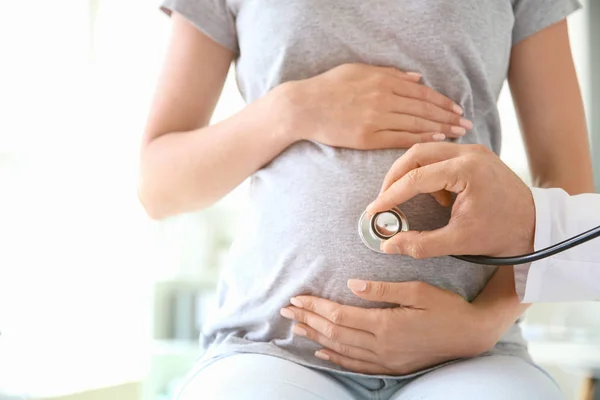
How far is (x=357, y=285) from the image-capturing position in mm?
638

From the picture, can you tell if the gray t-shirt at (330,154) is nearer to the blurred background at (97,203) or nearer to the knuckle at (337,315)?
the knuckle at (337,315)

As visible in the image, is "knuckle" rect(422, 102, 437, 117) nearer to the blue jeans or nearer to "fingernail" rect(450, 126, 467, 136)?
"fingernail" rect(450, 126, 467, 136)

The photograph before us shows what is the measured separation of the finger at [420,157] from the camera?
60cm

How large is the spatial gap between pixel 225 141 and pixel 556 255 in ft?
1.26

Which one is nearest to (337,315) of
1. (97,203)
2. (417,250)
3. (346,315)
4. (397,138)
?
(346,315)

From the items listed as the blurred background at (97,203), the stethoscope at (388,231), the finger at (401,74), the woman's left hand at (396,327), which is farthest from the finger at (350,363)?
the blurred background at (97,203)

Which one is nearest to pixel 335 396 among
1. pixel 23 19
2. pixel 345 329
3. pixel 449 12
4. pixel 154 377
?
pixel 345 329

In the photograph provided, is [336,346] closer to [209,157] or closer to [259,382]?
[259,382]

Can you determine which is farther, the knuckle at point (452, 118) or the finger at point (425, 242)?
the knuckle at point (452, 118)

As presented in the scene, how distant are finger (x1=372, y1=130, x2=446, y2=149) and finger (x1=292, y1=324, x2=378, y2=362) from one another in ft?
0.71

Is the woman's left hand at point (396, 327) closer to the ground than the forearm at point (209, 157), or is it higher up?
closer to the ground

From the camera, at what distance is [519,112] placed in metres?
0.87

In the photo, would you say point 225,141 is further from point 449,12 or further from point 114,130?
point 114,130

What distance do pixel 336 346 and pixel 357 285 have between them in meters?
0.07
